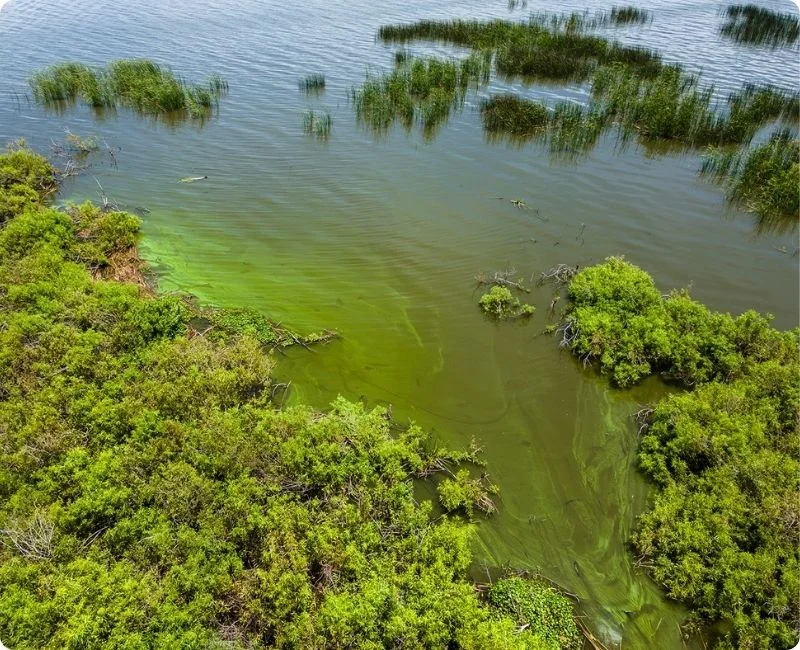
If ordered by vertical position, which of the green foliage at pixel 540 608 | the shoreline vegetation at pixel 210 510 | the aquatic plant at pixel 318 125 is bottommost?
the green foliage at pixel 540 608

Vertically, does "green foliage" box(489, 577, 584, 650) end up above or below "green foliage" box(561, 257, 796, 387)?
below

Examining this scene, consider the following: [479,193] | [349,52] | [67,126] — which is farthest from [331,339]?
[349,52]

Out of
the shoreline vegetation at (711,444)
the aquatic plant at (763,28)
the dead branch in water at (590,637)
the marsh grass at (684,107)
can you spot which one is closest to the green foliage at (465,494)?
the dead branch in water at (590,637)

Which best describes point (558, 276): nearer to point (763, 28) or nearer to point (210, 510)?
point (210, 510)

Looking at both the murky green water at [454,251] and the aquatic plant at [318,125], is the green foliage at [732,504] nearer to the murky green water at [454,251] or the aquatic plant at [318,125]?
the murky green water at [454,251]

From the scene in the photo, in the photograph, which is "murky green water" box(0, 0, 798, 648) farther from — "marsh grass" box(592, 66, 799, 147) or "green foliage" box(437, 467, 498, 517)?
"marsh grass" box(592, 66, 799, 147)

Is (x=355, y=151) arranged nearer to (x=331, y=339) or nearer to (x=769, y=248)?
(x=331, y=339)

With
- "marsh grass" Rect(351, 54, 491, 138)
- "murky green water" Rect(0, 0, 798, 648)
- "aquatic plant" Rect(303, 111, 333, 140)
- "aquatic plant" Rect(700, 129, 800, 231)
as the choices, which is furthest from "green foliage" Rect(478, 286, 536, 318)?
"aquatic plant" Rect(303, 111, 333, 140)
